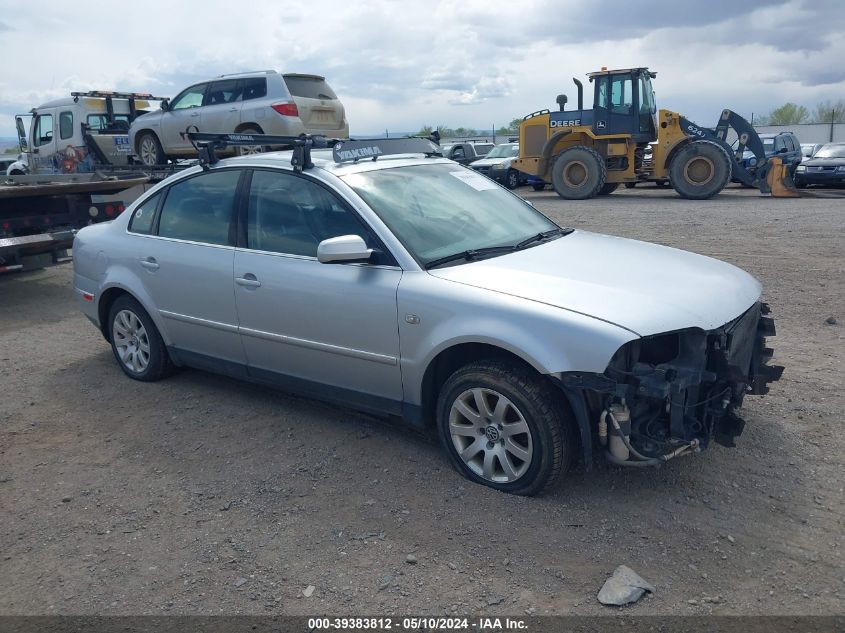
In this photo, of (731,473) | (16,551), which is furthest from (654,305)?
(16,551)

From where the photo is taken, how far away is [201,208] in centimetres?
505

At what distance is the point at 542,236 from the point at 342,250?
1.40 meters

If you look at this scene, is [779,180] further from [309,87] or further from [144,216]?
[144,216]

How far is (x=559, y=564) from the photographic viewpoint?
10.4ft

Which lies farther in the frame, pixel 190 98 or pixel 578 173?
pixel 578 173

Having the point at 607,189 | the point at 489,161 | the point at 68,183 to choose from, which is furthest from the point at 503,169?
the point at 68,183

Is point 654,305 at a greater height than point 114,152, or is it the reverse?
point 114,152

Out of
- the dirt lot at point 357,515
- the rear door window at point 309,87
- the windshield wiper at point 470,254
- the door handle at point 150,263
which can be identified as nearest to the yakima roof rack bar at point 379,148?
the windshield wiper at point 470,254

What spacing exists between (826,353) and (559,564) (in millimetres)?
3481

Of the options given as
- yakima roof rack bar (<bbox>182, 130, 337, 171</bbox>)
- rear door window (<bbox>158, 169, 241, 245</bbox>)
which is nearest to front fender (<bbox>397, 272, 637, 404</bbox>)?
yakima roof rack bar (<bbox>182, 130, 337, 171</bbox>)

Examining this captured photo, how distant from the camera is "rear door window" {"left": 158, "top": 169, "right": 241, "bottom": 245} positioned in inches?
191

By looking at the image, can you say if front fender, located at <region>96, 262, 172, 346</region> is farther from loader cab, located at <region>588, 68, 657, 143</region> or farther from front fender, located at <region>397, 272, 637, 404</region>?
loader cab, located at <region>588, 68, 657, 143</region>

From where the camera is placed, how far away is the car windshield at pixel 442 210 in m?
4.17

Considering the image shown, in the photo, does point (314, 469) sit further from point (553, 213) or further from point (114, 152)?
point (114, 152)
